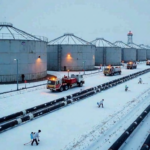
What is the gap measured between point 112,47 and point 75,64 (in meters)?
28.2

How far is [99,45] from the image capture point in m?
86.9

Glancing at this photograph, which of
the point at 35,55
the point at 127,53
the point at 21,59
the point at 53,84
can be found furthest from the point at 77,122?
the point at 127,53

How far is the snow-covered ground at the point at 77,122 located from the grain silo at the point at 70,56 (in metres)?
34.9

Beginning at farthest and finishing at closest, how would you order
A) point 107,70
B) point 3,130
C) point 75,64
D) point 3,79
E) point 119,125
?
point 75,64
point 107,70
point 3,79
point 119,125
point 3,130

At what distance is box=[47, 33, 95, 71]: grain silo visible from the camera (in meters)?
64.5

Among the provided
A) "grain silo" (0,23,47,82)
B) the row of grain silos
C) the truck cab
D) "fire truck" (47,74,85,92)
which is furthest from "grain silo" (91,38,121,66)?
the truck cab

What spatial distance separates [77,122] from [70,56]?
4669cm

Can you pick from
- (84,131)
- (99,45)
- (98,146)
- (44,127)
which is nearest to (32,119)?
(44,127)

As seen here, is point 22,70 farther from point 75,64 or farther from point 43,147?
point 43,147

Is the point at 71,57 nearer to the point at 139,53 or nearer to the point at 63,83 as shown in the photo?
the point at 63,83

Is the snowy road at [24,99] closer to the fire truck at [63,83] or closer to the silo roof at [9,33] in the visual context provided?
the fire truck at [63,83]

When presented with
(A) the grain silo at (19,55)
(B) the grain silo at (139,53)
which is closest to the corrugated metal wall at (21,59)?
(A) the grain silo at (19,55)

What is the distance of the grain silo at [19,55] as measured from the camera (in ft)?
134

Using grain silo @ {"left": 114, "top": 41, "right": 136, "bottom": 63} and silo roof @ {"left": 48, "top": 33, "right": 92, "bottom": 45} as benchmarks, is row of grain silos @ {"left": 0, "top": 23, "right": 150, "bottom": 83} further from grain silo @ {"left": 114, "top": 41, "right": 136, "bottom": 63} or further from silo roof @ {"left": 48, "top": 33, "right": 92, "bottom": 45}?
grain silo @ {"left": 114, "top": 41, "right": 136, "bottom": 63}
